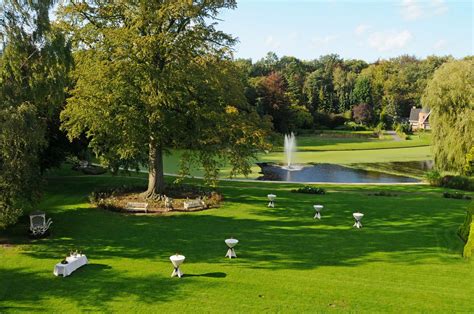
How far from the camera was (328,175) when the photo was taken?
39.0 meters

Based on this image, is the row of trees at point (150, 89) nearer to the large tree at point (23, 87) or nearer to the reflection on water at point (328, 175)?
the large tree at point (23, 87)

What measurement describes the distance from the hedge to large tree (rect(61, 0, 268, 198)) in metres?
9.54

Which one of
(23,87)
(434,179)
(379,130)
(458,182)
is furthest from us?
(379,130)

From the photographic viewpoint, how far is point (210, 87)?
22.0 metres

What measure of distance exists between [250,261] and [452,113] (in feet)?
83.8

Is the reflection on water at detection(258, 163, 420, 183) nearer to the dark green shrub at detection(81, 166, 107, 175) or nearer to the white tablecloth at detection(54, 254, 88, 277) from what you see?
the dark green shrub at detection(81, 166, 107, 175)

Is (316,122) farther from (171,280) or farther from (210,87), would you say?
(171,280)

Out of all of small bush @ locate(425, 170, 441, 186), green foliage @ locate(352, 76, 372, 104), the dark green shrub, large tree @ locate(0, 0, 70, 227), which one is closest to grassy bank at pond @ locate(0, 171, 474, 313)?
large tree @ locate(0, 0, 70, 227)

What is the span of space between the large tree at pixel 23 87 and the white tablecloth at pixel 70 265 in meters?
3.18

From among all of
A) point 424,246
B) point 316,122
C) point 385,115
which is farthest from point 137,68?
point 385,115

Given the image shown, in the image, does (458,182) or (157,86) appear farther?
(458,182)

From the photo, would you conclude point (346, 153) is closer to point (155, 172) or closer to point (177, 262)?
point (155, 172)

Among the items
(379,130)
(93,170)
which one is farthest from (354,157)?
(379,130)

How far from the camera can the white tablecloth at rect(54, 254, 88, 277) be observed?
1264cm
